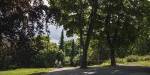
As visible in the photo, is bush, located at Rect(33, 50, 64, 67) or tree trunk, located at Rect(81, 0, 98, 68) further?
bush, located at Rect(33, 50, 64, 67)

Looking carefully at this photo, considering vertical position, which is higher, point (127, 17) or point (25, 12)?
point (127, 17)

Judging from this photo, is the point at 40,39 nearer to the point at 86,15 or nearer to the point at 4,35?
the point at 4,35

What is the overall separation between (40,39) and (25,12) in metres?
1.23

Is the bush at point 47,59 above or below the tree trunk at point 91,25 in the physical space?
below

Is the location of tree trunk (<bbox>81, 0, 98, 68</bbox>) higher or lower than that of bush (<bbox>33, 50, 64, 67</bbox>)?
higher

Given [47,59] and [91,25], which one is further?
[47,59]

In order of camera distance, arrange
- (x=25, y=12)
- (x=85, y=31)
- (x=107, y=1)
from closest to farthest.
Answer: (x=25, y=12)
(x=107, y=1)
(x=85, y=31)

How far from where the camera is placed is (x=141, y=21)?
46.8 metres

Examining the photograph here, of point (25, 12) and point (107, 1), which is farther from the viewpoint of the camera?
point (107, 1)

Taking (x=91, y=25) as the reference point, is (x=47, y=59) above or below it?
below

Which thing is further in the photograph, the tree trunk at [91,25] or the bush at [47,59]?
the bush at [47,59]

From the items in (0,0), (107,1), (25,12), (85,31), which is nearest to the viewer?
(0,0)

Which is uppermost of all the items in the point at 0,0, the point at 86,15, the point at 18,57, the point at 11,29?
the point at 86,15

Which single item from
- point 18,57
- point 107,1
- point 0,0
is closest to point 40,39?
point 18,57
